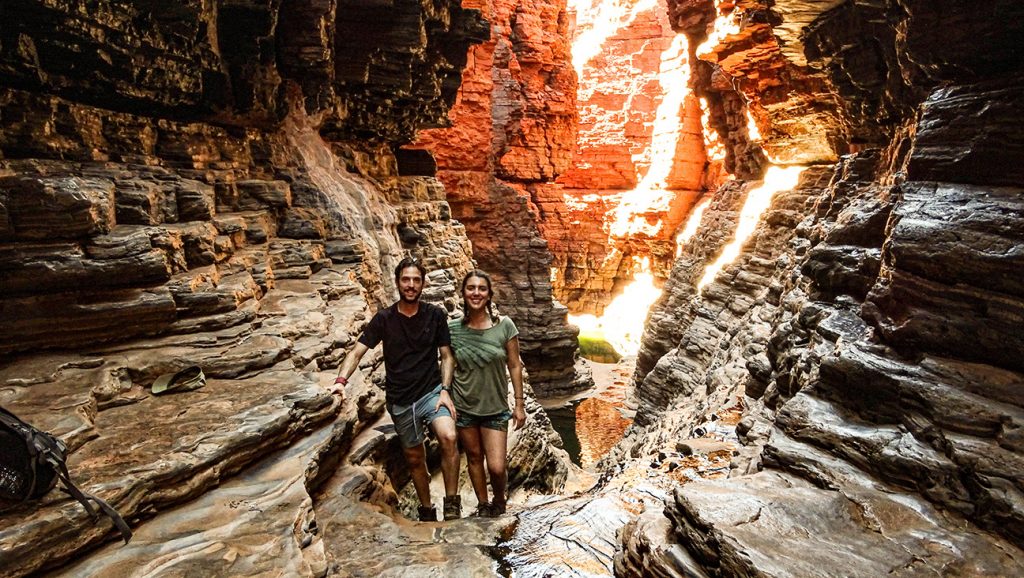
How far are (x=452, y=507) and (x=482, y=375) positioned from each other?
1.48 m

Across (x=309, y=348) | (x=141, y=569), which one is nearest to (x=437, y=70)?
(x=309, y=348)

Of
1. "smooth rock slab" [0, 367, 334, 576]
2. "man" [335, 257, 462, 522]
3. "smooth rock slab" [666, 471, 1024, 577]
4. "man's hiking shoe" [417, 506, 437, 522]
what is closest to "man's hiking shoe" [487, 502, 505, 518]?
"man's hiking shoe" [417, 506, 437, 522]

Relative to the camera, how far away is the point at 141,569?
302 centimetres

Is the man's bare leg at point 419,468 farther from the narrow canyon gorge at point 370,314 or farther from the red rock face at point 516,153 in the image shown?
the red rock face at point 516,153

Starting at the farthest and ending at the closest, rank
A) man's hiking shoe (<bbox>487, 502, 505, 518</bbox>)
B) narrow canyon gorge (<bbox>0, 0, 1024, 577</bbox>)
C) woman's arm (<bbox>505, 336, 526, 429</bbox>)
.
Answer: man's hiking shoe (<bbox>487, 502, 505, 518</bbox>) < woman's arm (<bbox>505, 336, 526, 429</bbox>) < narrow canyon gorge (<bbox>0, 0, 1024, 577</bbox>)

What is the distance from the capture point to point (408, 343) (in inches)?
193

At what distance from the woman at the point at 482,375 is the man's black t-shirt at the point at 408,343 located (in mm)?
208

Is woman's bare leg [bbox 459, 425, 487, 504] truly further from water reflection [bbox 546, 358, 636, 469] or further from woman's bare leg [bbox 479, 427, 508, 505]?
water reflection [bbox 546, 358, 636, 469]

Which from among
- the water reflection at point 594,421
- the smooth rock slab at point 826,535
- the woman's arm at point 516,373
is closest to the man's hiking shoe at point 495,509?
the woman's arm at point 516,373

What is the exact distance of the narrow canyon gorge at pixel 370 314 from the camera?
3.43m

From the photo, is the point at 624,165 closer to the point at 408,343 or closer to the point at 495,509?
the point at 495,509

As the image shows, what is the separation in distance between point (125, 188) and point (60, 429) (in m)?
3.25

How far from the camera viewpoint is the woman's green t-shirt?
4.95 m

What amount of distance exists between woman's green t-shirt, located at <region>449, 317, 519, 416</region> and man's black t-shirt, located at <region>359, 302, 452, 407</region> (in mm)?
192
